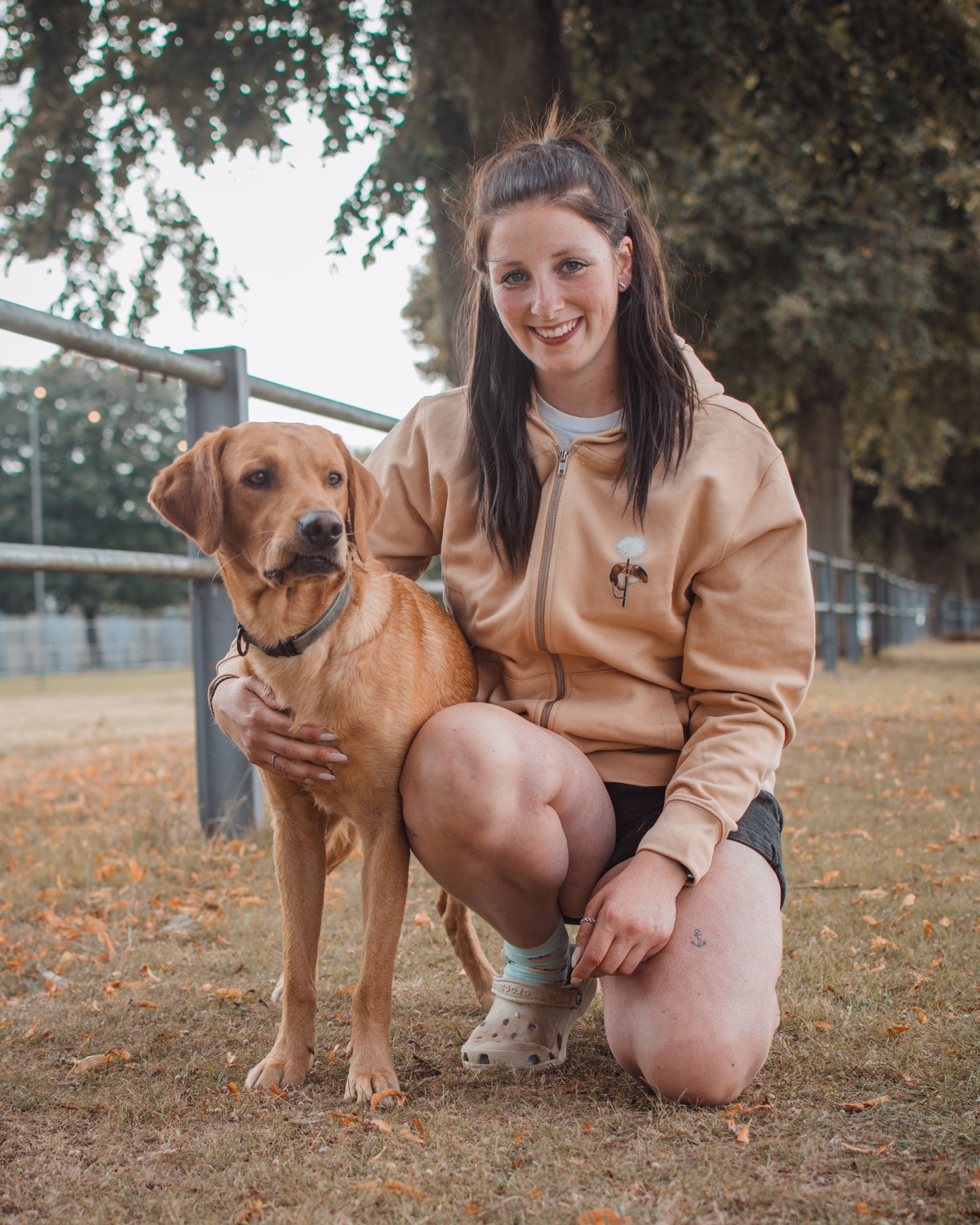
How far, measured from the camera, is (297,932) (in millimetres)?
2279

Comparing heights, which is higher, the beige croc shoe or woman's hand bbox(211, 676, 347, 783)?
woman's hand bbox(211, 676, 347, 783)

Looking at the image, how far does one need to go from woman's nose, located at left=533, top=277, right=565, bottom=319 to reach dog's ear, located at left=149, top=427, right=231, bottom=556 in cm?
78

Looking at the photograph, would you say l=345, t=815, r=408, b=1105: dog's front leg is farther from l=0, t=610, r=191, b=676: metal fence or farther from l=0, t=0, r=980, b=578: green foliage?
l=0, t=610, r=191, b=676: metal fence

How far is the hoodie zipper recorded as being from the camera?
237 centimetres

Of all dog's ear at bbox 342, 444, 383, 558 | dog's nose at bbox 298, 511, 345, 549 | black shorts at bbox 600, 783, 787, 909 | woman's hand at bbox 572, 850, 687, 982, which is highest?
dog's ear at bbox 342, 444, 383, 558

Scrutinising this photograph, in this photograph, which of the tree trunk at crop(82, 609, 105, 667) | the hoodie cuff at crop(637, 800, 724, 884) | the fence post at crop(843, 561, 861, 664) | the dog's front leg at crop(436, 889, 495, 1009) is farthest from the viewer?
the tree trunk at crop(82, 609, 105, 667)

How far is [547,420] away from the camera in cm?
252

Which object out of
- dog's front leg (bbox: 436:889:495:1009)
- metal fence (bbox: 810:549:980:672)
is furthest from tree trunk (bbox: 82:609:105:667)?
dog's front leg (bbox: 436:889:495:1009)

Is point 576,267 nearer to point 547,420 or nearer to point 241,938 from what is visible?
point 547,420

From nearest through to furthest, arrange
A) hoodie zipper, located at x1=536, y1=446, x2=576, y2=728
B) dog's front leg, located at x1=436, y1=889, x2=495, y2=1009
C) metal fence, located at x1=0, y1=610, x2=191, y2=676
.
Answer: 1. hoodie zipper, located at x1=536, y1=446, x2=576, y2=728
2. dog's front leg, located at x1=436, y1=889, x2=495, y2=1009
3. metal fence, located at x1=0, y1=610, x2=191, y2=676

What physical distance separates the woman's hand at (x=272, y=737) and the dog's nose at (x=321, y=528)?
38cm

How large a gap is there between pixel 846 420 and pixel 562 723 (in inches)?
715

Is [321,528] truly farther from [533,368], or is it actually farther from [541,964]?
[541,964]

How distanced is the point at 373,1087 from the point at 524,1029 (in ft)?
1.16
